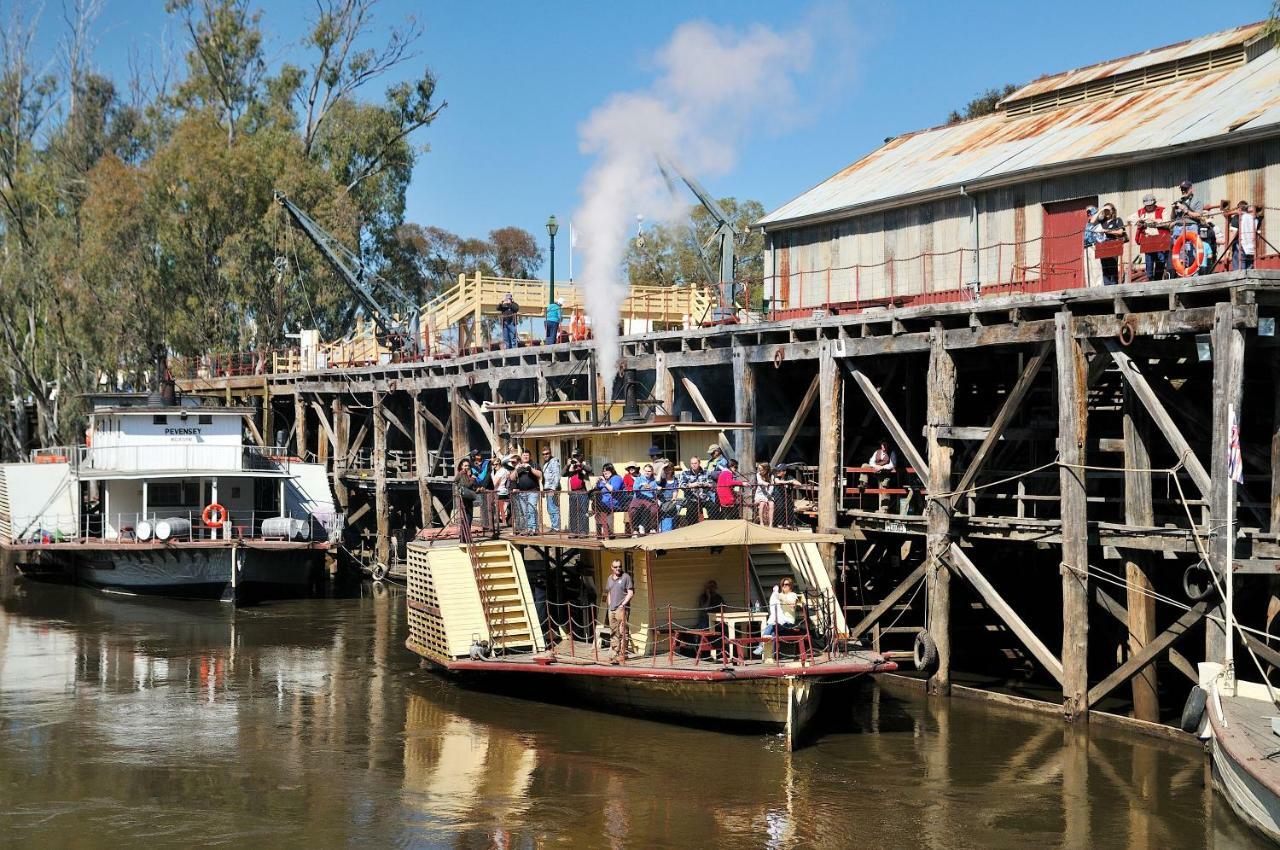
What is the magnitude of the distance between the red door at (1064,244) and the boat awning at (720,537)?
26.4 ft

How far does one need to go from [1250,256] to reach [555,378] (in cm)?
1823

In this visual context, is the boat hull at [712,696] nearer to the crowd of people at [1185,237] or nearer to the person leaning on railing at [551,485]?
the person leaning on railing at [551,485]

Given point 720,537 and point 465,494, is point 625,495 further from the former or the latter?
point 465,494

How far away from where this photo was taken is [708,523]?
20.5 m

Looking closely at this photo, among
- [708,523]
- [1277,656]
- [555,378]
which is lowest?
[1277,656]

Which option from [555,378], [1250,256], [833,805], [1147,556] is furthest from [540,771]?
[555,378]

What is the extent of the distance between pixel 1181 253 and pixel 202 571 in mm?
24689

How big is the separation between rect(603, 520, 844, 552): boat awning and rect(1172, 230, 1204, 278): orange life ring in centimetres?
642

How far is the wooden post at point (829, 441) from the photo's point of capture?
2469 cm

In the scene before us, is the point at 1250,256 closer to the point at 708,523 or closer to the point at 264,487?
the point at 708,523

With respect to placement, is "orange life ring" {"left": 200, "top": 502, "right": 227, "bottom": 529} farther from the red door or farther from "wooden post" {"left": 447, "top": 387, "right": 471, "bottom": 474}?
the red door

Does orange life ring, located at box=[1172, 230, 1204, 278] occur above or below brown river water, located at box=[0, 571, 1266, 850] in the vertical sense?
above

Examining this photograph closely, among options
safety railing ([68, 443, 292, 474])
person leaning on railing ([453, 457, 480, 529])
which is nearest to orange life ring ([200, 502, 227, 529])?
safety railing ([68, 443, 292, 474])

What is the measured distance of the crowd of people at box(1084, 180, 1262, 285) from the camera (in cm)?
2017
